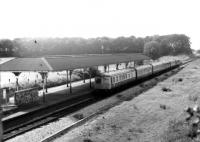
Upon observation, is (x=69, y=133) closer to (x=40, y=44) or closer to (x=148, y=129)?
(x=148, y=129)

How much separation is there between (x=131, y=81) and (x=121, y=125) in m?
18.2

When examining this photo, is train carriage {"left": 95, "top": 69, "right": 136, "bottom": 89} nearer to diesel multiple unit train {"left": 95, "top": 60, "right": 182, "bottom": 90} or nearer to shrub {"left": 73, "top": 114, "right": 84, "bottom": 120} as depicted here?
diesel multiple unit train {"left": 95, "top": 60, "right": 182, "bottom": 90}

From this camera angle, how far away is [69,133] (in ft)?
42.8

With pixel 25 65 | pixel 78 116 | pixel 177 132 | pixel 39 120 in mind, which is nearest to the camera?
pixel 177 132

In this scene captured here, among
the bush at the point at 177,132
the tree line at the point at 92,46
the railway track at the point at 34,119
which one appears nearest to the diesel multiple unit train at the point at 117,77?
the railway track at the point at 34,119

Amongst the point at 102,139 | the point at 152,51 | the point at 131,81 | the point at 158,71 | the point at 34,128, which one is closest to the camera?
the point at 102,139

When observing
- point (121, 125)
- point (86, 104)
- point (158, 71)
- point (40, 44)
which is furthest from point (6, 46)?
point (121, 125)

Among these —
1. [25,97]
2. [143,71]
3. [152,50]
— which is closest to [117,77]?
[25,97]

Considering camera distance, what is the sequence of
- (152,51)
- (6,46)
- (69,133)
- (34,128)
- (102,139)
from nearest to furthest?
(102,139)
(69,133)
(34,128)
(6,46)
(152,51)

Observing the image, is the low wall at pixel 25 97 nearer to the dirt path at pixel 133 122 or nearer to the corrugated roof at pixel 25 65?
the corrugated roof at pixel 25 65

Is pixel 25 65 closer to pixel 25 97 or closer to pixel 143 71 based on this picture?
pixel 25 97

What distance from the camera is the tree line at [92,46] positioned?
107262 millimetres

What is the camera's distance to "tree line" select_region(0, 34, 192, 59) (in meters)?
107

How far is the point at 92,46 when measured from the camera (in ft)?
451
